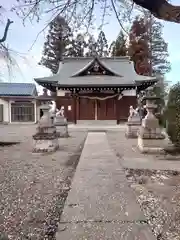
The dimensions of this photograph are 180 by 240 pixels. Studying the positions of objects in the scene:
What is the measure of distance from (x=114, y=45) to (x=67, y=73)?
14723 mm

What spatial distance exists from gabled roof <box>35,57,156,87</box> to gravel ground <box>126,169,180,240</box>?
1865 centimetres

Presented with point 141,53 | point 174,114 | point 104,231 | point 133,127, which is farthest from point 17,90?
point 104,231

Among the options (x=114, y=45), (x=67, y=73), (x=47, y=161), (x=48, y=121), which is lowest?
(x=47, y=161)

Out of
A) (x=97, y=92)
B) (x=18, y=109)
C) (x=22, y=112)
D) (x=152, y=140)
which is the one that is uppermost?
(x=97, y=92)

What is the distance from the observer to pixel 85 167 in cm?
684

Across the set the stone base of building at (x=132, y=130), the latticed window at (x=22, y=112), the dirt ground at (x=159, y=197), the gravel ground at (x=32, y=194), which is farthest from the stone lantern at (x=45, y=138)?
the latticed window at (x=22, y=112)

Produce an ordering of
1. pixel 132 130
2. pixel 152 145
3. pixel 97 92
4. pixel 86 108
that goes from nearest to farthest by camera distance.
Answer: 1. pixel 152 145
2. pixel 132 130
3. pixel 97 92
4. pixel 86 108

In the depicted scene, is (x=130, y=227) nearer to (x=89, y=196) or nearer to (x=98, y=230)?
(x=98, y=230)

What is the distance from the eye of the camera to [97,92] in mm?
25797

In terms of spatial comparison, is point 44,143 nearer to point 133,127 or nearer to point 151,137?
point 151,137

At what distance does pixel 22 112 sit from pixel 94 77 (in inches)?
347

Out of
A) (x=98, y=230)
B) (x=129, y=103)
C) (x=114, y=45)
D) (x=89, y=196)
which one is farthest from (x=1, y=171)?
(x=114, y=45)

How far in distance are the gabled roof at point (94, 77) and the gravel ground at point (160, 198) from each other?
18650 mm

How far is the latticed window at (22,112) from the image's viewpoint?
3144 centimetres
